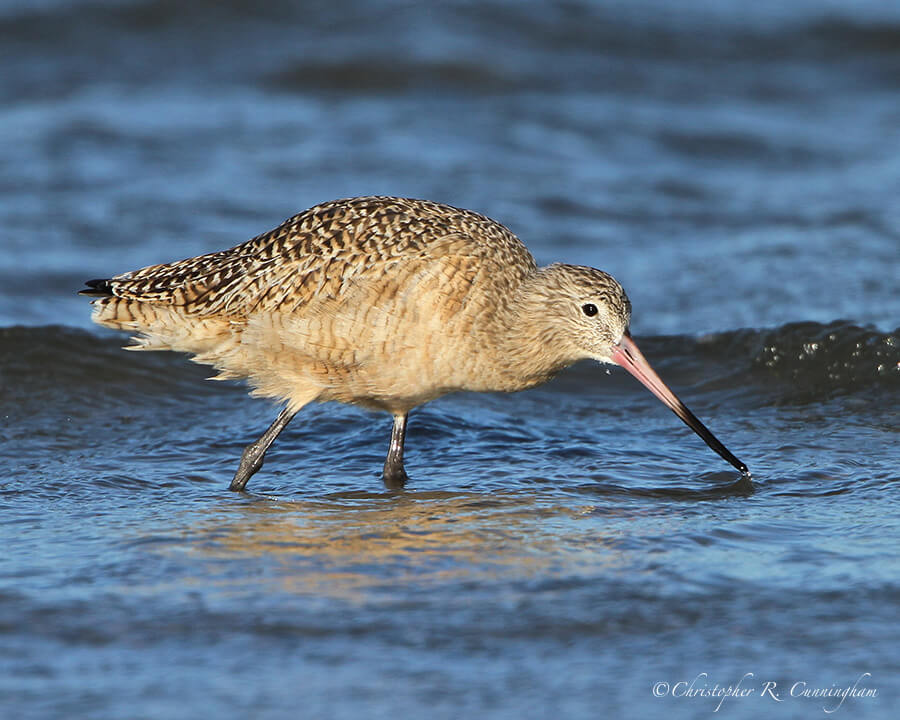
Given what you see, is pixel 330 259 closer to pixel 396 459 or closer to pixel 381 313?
pixel 381 313

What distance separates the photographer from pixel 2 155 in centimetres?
1206

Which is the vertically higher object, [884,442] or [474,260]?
[474,260]

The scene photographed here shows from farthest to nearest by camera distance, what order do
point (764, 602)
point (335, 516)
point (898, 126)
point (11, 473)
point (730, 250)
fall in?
point (898, 126) < point (730, 250) < point (11, 473) < point (335, 516) < point (764, 602)

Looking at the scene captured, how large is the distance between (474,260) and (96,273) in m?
4.34

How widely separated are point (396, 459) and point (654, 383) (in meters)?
1.35

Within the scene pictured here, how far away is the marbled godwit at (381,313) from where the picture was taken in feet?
20.8

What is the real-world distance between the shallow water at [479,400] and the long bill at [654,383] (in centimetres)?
16

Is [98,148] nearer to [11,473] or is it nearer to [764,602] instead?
[11,473]

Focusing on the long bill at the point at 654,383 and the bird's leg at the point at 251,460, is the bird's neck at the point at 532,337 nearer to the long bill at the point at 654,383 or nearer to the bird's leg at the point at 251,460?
the long bill at the point at 654,383

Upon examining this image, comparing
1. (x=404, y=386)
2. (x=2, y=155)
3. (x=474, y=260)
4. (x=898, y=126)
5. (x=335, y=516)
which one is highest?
(x=898, y=126)

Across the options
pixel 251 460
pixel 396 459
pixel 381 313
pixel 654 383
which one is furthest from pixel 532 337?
pixel 251 460

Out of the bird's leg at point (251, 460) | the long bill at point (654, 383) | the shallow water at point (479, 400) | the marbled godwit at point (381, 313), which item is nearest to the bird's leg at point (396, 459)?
the marbled godwit at point (381, 313)

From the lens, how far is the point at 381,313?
20.6 feet

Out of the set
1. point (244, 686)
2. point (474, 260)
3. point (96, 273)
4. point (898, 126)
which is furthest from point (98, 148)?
point (244, 686)
